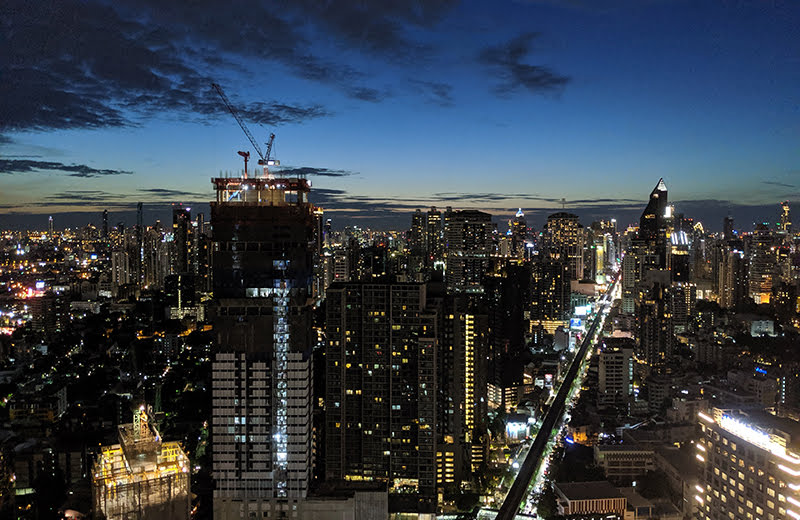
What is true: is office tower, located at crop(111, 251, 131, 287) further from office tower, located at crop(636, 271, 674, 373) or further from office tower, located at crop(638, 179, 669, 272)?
office tower, located at crop(638, 179, 669, 272)

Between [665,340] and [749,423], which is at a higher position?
[749,423]

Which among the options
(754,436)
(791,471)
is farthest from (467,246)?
(791,471)

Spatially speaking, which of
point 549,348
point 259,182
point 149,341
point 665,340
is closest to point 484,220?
point 549,348

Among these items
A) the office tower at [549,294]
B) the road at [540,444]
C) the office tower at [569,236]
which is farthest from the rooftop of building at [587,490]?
the office tower at [569,236]

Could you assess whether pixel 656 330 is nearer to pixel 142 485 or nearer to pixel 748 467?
pixel 748 467

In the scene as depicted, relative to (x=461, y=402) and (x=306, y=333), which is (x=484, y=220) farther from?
(x=306, y=333)

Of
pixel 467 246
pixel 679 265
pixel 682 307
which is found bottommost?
pixel 682 307

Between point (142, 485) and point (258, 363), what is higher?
point (258, 363)
